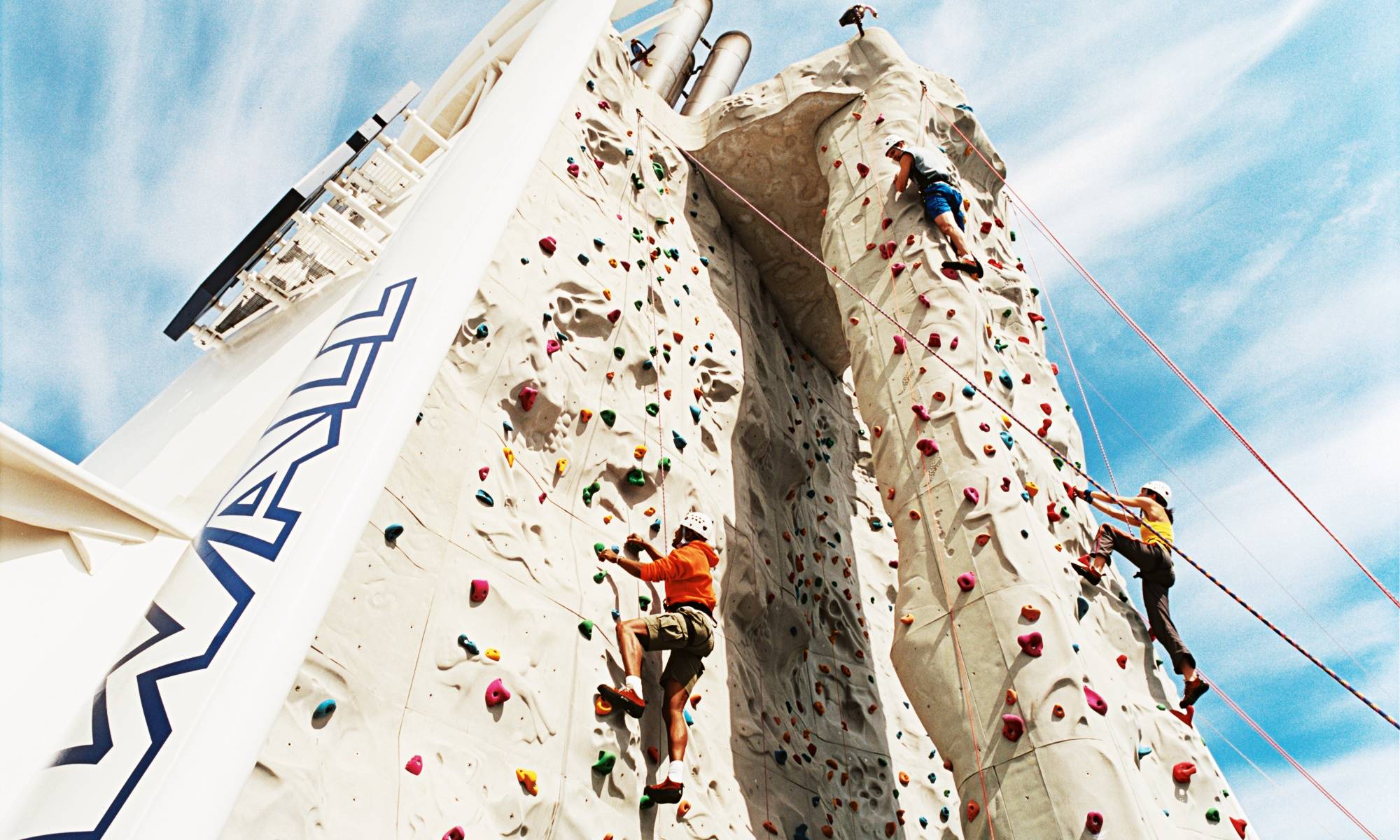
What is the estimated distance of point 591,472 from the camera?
4.93 meters

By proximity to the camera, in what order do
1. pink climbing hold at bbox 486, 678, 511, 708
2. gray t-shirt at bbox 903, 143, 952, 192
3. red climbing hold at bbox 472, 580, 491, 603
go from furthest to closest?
gray t-shirt at bbox 903, 143, 952, 192
red climbing hold at bbox 472, 580, 491, 603
pink climbing hold at bbox 486, 678, 511, 708

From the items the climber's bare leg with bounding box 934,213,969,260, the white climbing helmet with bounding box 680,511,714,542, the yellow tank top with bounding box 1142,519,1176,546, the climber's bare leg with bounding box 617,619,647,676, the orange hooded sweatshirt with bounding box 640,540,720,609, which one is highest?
the climber's bare leg with bounding box 934,213,969,260

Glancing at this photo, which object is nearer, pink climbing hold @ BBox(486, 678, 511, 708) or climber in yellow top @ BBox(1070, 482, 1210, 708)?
pink climbing hold @ BBox(486, 678, 511, 708)

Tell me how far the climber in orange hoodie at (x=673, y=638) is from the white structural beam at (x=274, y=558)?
195cm

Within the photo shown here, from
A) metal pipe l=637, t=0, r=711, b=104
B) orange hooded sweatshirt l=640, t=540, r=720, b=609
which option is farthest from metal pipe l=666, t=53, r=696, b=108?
orange hooded sweatshirt l=640, t=540, r=720, b=609

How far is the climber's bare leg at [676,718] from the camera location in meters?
4.01

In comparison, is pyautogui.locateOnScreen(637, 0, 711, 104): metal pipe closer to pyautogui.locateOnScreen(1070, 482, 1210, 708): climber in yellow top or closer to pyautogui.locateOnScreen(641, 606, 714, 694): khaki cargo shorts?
pyautogui.locateOnScreen(1070, 482, 1210, 708): climber in yellow top

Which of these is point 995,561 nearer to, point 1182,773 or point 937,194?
→ point 1182,773

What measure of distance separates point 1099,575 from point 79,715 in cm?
500

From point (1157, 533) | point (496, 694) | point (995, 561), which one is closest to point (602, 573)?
point (496, 694)

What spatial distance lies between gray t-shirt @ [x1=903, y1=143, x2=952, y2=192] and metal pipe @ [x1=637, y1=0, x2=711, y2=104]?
10.4 meters

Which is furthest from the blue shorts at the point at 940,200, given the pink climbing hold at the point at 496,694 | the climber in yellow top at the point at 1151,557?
the pink climbing hold at the point at 496,694

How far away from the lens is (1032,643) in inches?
165

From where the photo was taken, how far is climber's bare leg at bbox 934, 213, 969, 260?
6.25 m
